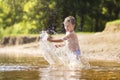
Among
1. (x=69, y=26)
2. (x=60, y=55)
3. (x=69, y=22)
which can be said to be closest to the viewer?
(x=69, y=22)

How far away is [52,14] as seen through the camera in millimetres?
47094

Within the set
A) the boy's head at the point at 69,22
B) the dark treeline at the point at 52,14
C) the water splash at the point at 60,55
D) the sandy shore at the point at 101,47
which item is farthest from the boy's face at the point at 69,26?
the dark treeline at the point at 52,14

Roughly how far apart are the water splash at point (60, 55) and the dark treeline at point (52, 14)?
29148 millimetres

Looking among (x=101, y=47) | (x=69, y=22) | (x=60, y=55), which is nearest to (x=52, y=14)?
(x=101, y=47)

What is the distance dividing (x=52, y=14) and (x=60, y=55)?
33.0 meters

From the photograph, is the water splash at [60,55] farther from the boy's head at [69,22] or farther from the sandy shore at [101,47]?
the sandy shore at [101,47]

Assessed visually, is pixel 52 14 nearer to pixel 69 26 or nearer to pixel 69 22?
pixel 69 26

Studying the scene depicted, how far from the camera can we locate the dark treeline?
46000 millimetres

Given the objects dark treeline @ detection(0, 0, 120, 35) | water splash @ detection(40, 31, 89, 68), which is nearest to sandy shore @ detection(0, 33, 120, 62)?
water splash @ detection(40, 31, 89, 68)

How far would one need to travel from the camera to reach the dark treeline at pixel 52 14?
151 feet

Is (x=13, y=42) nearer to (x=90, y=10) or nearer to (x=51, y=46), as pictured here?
(x=90, y=10)

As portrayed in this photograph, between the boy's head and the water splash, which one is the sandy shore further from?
the boy's head

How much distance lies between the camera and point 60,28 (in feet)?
147

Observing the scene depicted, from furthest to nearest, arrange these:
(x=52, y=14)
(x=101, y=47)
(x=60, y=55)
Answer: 1. (x=52, y=14)
2. (x=101, y=47)
3. (x=60, y=55)
